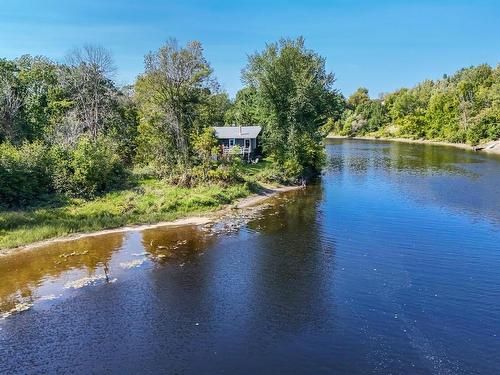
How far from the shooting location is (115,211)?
3709 centimetres

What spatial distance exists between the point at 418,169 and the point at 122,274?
5326 cm

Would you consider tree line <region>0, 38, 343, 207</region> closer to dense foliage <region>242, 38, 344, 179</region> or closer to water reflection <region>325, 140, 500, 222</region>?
dense foliage <region>242, 38, 344, 179</region>

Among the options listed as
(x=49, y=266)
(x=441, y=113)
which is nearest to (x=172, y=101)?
(x=49, y=266)

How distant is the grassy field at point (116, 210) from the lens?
31.9 m

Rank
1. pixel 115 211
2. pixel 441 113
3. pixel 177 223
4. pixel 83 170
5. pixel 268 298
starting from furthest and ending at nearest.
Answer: pixel 441 113, pixel 83 170, pixel 115 211, pixel 177 223, pixel 268 298

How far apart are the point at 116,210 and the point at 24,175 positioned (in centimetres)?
892

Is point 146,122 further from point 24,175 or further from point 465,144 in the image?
point 465,144

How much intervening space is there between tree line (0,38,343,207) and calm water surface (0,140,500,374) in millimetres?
11401

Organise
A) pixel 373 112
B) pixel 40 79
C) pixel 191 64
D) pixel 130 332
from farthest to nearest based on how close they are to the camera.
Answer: pixel 373 112 → pixel 40 79 → pixel 191 64 → pixel 130 332

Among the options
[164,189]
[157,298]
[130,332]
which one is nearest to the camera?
[130,332]

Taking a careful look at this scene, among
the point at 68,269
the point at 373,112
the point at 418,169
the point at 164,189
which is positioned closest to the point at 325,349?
the point at 68,269

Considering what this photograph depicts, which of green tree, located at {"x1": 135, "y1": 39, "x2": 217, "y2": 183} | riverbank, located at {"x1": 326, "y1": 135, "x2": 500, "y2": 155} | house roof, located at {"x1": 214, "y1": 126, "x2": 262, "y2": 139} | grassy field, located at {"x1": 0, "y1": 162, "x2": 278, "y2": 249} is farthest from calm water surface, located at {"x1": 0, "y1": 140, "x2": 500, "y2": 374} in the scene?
riverbank, located at {"x1": 326, "y1": 135, "x2": 500, "y2": 155}

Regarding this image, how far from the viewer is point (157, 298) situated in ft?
72.3

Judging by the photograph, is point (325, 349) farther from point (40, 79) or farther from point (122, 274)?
point (40, 79)
